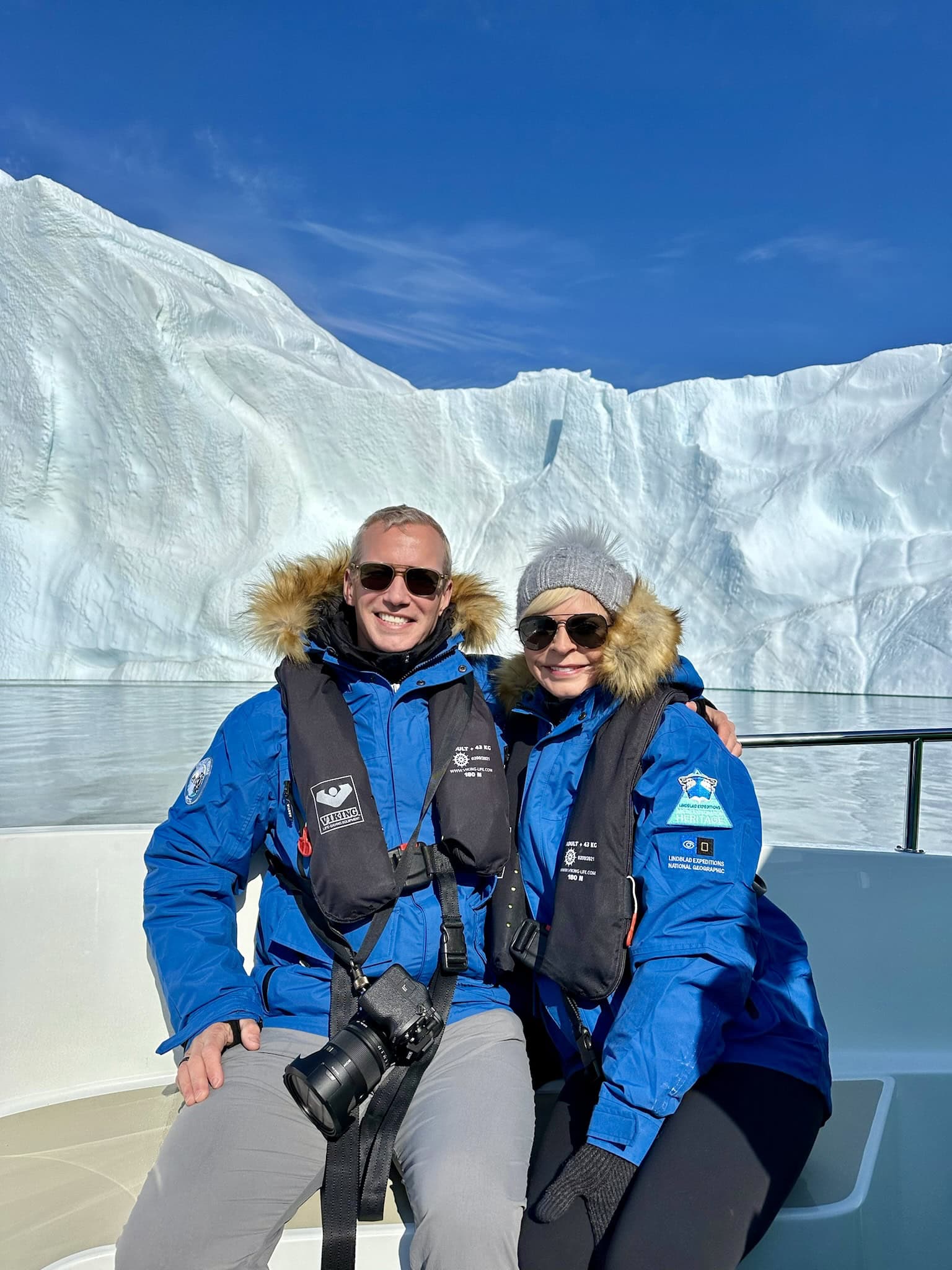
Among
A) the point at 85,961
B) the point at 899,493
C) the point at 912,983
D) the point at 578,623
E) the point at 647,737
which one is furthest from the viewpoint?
the point at 899,493

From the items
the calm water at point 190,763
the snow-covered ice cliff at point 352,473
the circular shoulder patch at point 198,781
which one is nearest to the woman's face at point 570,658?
the circular shoulder patch at point 198,781

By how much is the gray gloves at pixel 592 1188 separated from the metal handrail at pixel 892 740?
3.46 ft

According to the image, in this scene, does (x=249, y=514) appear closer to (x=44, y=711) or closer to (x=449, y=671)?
(x=44, y=711)

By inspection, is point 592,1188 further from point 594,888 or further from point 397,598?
point 397,598

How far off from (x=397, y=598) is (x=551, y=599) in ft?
0.90

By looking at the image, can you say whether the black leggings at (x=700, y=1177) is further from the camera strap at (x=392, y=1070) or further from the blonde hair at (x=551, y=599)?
the blonde hair at (x=551, y=599)

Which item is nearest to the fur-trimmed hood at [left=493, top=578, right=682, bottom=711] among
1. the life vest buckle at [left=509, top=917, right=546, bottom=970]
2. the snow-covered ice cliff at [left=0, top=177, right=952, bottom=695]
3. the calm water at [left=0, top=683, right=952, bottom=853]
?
the life vest buckle at [left=509, top=917, right=546, bottom=970]

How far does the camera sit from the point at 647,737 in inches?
62.6

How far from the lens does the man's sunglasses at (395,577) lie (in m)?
1.79

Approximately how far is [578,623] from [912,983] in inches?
49.6

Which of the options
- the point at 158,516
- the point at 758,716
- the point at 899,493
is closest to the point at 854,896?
the point at 758,716

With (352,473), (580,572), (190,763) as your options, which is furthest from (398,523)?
(352,473)

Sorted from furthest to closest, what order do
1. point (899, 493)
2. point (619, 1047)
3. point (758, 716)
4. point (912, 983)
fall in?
1. point (899, 493)
2. point (758, 716)
3. point (912, 983)
4. point (619, 1047)

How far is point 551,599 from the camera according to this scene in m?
1.75
